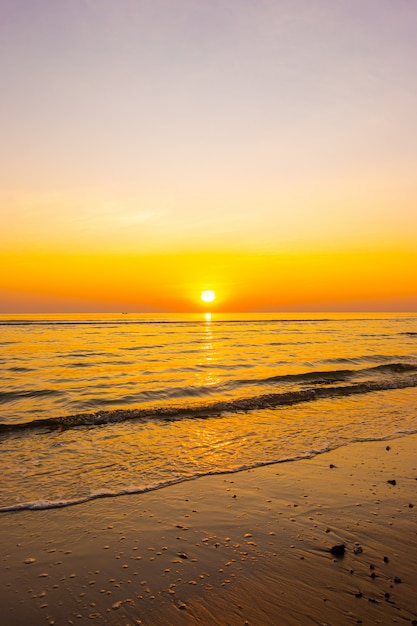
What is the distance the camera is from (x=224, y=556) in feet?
19.2

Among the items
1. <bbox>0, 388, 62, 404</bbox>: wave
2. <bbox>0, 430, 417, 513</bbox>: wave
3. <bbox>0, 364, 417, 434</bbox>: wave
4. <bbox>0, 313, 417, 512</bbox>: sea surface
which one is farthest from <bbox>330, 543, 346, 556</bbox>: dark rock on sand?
<bbox>0, 388, 62, 404</bbox>: wave

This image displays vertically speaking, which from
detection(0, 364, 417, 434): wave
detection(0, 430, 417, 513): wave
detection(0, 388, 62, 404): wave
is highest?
detection(0, 430, 417, 513): wave

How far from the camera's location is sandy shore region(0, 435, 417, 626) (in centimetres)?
469

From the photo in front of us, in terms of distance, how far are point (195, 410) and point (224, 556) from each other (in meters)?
10.5

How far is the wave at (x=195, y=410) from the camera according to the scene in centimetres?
1421


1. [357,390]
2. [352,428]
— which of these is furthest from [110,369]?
[352,428]

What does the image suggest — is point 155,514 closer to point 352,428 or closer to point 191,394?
point 352,428

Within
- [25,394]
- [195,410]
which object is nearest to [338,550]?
[195,410]

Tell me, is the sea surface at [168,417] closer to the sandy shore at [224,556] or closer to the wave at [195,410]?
the wave at [195,410]

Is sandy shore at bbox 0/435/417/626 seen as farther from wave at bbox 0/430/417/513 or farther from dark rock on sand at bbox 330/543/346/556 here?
wave at bbox 0/430/417/513

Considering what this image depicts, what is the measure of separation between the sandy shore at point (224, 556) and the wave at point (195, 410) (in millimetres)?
6926

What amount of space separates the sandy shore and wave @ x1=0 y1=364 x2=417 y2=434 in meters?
6.93

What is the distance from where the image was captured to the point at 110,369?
1049 inches

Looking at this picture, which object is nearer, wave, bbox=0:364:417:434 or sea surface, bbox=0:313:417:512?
sea surface, bbox=0:313:417:512
